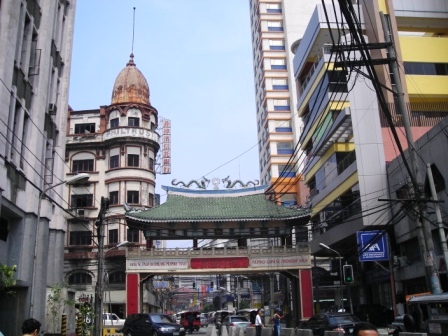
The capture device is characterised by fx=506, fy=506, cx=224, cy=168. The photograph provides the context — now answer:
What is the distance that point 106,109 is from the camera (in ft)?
172

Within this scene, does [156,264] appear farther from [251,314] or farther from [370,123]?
[370,123]

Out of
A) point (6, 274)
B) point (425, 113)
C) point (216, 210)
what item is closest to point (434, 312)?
point (6, 274)

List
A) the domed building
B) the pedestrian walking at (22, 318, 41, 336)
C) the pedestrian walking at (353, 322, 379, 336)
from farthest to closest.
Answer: the domed building < the pedestrian walking at (22, 318, 41, 336) < the pedestrian walking at (353, 322, 379, 336)

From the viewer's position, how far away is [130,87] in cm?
5253

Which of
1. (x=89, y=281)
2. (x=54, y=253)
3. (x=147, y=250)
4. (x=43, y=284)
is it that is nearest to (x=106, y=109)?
(x=89, y=281)

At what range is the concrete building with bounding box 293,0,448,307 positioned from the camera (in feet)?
105

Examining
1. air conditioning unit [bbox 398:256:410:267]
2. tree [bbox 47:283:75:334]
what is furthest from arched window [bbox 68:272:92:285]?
air conditioning unit [bbox 398:256:410:267]

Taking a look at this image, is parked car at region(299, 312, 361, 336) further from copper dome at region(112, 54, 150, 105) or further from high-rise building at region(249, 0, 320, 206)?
high-rise building at region(249, 0, 320, 206)

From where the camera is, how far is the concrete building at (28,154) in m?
19.0

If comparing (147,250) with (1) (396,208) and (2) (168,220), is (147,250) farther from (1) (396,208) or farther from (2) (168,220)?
(1) (396,208)

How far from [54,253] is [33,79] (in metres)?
9.06

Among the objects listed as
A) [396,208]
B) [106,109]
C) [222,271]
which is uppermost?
[106,109]

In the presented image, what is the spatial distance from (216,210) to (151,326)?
49.7ft

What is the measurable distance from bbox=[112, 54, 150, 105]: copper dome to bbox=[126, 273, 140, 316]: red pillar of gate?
21606 mm
